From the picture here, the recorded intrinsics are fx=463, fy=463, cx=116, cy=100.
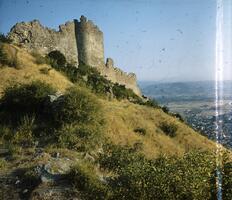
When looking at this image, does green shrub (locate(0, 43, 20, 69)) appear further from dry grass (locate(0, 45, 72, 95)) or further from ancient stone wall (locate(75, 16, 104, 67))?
ancient stone wall (locate(75, 16, 104, 67))

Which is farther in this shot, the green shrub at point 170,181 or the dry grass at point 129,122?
the dry grass at point 129,122

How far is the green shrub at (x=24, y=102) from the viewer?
2122cm

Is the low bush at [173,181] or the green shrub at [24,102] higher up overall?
the green shrub at [24,102]

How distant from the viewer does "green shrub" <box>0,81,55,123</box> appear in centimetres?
2122

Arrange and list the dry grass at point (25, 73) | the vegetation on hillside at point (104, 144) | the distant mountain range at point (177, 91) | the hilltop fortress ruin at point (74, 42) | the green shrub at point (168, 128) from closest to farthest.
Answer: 1. the vegetation on hillside at point (104, 144)
2. the dry grass at point (25, 73)
3. the green shrub at point (168, 128)
4. the hilltop fortress ruin at point (74, 42)
5. the distant mountain range at point (177, 91)

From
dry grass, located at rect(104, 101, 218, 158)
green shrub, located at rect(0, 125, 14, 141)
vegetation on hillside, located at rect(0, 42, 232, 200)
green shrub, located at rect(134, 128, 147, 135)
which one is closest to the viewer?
vegetation on hillside, located at rect(0, 42, 232, 200)

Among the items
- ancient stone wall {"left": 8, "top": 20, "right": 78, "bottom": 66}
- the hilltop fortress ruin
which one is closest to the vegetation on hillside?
Result: ancient stone wall {"left": 8, "top": 20, "right": 78, "bottom": 66}

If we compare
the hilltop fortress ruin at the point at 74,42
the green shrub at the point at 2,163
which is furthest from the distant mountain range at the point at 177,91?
the green shrub at the point at 2,163

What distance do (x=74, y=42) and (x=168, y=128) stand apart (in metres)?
16.2

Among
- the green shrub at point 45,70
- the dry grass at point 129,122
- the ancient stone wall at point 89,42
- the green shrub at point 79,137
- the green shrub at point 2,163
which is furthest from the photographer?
the ancient stone wall at point 89,42

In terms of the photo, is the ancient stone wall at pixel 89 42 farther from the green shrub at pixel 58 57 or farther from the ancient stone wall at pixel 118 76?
the green shrub at pixel 58 57

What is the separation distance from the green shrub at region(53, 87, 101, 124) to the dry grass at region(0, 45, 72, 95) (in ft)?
21.5

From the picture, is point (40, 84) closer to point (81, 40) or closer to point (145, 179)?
point (145, 179)

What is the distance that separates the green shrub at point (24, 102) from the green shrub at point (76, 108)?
3.81ft
